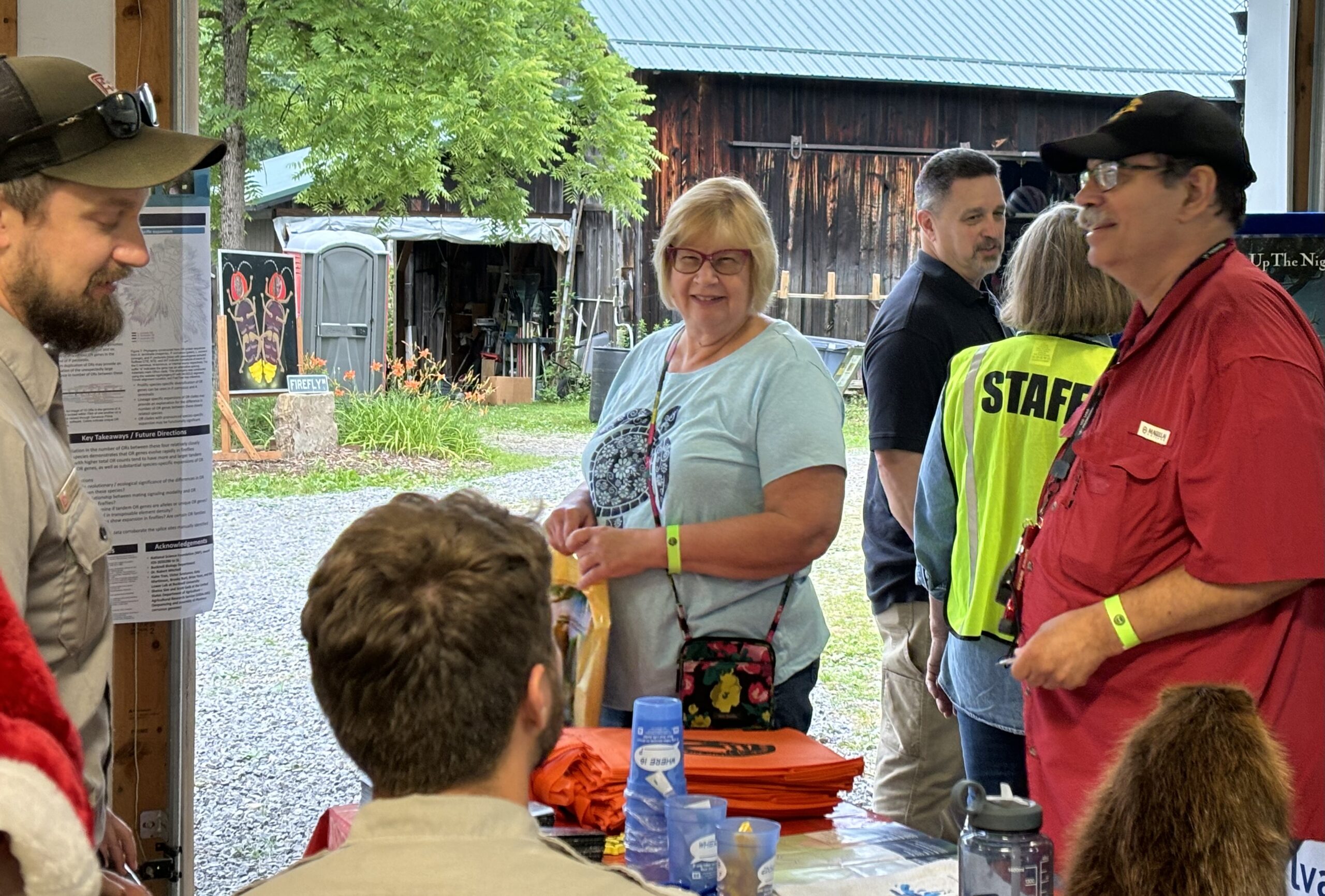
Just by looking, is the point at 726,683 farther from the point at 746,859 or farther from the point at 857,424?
the point at 857,424

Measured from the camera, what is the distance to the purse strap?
7.72ft

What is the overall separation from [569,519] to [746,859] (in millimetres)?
1041

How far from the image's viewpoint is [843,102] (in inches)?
616

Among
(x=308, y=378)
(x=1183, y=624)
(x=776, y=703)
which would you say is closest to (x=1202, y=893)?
(x=1183, y=624)

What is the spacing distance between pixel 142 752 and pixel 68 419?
0.75 metres

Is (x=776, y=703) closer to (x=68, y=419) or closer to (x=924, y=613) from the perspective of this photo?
(x=924, y=613)

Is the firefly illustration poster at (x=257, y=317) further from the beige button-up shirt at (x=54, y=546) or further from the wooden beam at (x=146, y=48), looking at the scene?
the beige button-up shirt at (x=54, y=546)

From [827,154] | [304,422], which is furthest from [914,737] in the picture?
[827,154]

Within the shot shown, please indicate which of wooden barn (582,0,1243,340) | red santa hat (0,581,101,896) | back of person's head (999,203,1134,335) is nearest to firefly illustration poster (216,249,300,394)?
wooden barn (582,0,1243,340)

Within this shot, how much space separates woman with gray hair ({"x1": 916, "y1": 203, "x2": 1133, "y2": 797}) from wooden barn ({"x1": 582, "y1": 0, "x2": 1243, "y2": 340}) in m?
12.6

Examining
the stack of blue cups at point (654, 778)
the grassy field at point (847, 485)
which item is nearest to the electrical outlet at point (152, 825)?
the stack of blue cups at point (654, 778)

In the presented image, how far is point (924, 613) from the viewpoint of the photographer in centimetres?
315

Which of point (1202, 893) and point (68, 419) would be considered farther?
point (68, 419)

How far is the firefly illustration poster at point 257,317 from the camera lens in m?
9.74
